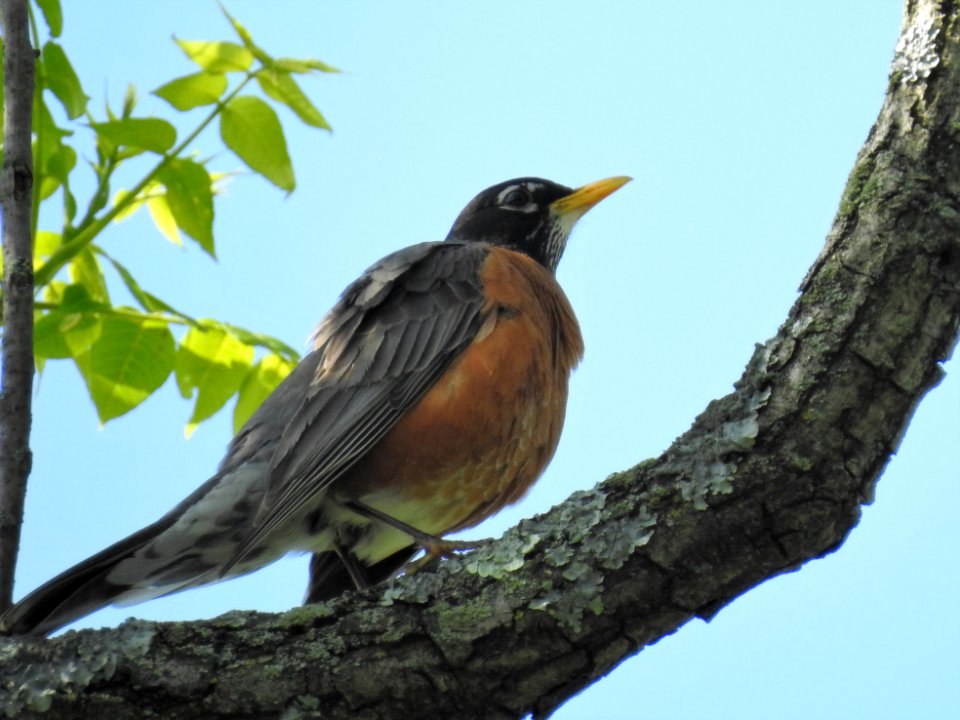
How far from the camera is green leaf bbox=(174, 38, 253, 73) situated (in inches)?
162

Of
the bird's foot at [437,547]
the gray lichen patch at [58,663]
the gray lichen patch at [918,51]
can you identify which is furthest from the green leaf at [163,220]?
the gray lichen patch at [918,51]

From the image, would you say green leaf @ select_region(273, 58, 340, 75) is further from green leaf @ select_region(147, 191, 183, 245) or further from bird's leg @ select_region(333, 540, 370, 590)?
bird's leg @ select_region(333, 540, 370, 590)

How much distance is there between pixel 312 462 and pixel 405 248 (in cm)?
139

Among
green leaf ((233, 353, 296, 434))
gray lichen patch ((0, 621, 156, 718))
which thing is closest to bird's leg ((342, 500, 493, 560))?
green leaf ((233, 353, 296, 434))

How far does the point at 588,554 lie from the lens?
2896mm

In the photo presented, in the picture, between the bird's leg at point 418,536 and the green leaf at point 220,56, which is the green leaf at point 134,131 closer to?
the green leaf at point 220,56

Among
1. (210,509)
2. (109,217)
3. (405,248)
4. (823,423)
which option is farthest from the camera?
(405,248)

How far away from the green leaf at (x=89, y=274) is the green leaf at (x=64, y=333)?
9cm

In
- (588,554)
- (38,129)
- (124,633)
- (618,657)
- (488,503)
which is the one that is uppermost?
Result: (38,129)

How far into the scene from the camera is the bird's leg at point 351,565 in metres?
4.50

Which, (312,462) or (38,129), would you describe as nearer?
(38,129)

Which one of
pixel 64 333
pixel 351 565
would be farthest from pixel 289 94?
pixel 351 565

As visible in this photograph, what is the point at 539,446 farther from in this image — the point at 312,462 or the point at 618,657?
the point at 618,657

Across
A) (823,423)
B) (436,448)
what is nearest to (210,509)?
(436,448)
